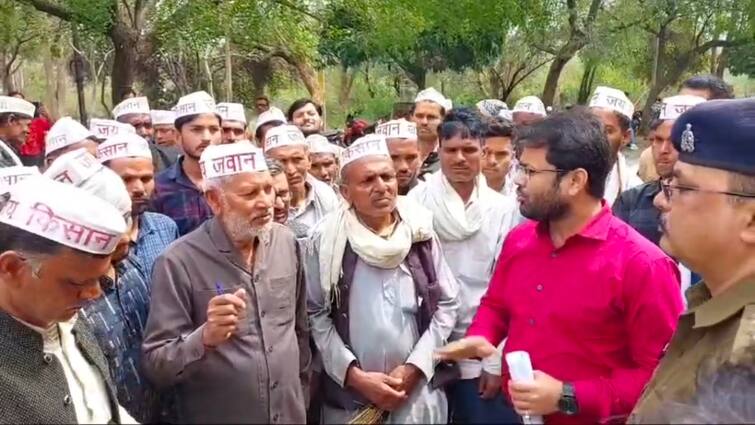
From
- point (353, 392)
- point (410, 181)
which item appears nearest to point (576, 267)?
point (353, 392)

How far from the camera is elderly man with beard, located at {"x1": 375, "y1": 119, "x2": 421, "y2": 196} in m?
5.09

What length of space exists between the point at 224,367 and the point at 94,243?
1133mm

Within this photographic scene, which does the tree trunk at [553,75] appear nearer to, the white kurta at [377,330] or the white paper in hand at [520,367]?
the white kurta at [377,330]

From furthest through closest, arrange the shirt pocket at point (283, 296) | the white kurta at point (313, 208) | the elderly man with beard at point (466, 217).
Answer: the white kurta at point (313, 208), the elderly man with beard at point (466, 217), the shirt pocket at point (283, 296)

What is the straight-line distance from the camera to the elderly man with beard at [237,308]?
2.96 m

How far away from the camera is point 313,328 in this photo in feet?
11.7

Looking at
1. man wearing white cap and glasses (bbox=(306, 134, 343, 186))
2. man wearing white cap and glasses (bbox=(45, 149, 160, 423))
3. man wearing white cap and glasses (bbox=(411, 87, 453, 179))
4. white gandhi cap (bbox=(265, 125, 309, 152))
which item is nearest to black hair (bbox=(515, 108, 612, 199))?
man wearing white cap and glasses (bbox=(45, 149, 160, 423))

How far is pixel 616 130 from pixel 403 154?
4.66 ft

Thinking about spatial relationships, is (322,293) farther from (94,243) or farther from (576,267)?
(94,243)

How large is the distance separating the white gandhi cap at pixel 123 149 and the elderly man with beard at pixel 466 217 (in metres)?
1.58

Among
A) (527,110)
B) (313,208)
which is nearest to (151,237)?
(313,208)

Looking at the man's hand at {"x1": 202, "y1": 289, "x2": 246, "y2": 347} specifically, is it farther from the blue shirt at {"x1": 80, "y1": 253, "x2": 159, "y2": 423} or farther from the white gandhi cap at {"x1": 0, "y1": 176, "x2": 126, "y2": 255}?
the white gandhi cap at {"x1": 0, "y1": 176, "x2": 126, "y2": 255}

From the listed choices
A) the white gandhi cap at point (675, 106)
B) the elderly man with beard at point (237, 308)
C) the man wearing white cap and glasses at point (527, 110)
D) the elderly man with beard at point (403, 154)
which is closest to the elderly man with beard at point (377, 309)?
the elderly man with beard at point (237, 308)

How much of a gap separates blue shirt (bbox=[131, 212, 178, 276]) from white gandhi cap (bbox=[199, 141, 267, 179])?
0.45 meters
